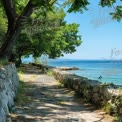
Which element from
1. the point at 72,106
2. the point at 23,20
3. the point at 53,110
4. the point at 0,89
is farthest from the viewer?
the point at 23,20

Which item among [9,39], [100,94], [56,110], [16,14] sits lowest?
[56,110]

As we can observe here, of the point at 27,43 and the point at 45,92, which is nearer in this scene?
the point at 45,92

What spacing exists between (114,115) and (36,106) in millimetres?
3271

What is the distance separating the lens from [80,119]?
10359 millimetres

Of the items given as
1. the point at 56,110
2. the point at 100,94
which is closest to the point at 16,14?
the point at 56,110

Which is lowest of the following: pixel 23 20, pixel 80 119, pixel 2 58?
pixel 80 119

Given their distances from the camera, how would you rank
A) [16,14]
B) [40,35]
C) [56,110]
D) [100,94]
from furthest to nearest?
[40,35] < [16,14] < [100,94] < [56,110]

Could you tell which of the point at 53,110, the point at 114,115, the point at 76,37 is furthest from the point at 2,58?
the point at 76,37

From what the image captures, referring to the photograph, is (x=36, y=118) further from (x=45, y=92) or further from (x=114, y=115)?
(x=45, y=92)

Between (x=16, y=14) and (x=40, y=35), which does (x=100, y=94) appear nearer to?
(x=16, y=14)

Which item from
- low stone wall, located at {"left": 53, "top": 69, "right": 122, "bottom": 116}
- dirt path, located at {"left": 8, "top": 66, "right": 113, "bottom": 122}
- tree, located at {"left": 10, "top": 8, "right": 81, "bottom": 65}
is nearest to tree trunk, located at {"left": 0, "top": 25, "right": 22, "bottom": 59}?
dirt path, located at {"left": 8, "top": 66, "right": 113, "bottom": 122}

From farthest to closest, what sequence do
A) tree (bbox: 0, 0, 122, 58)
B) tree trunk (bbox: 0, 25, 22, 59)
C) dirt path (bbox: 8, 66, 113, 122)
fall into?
tree trunk (bbox: 0, 25, 22, 59), tree (bbox: 0, 0, 122, 58), dirt path (bbox: 8, 66, 113, 122)

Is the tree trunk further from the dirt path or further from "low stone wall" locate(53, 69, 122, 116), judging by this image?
"low stone wall" locate(53, 69, 122, 116)

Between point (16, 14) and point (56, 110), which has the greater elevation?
point (16, 14)
